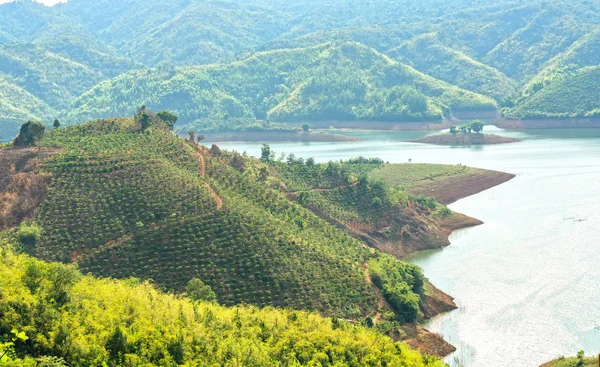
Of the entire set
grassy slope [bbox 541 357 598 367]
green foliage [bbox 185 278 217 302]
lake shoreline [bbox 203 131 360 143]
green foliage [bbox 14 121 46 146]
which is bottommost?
grassy slope [bbox 541 357 598 367]

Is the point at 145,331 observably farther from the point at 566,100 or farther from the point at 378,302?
the point at 566,100

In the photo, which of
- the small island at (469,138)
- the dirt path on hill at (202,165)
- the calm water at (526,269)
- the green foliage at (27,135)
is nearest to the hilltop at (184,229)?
the dirt path on hill at (202,165)

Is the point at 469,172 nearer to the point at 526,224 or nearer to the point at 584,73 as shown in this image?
the point at 526,224

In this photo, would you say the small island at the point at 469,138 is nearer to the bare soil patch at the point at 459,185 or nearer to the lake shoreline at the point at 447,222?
the lake shoreline at the point at 447,222

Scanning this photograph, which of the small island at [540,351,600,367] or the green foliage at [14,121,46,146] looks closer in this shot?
the small island at [540,351,600,367]

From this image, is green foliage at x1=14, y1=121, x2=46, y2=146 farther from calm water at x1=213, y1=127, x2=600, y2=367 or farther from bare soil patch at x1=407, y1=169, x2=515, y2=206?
bare soil patch at x1=407, y1=169, x2=515, y2=206

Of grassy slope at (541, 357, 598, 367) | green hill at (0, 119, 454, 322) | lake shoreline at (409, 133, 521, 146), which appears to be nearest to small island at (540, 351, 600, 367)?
grassy slope at (541, 357, 598, 367)
